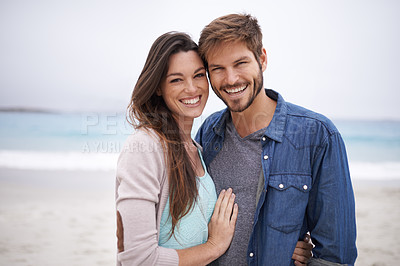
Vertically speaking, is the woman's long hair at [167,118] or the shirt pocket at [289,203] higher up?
the woman's long hair at [167,118]

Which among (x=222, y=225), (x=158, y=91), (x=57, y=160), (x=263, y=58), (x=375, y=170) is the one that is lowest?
(x=57, y=160)

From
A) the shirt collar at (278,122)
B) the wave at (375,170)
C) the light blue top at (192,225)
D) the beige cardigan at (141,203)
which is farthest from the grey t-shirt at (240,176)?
the wave at (375,170)

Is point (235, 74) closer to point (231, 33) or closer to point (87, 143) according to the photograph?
point (231, 33)

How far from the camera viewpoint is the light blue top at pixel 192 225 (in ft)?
6.03

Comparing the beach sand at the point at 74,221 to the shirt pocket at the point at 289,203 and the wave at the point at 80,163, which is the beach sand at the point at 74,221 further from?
the shirt pocket at the point at 289,203

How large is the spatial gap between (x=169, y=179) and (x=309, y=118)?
3.30ft

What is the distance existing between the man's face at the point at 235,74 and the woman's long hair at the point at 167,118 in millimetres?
196

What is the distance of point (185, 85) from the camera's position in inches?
81.0

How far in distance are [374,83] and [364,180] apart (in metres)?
12.6

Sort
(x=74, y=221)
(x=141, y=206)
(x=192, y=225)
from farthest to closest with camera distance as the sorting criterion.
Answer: (x=74, y=221) → (x=192, y=225) → (x=141, y=206)

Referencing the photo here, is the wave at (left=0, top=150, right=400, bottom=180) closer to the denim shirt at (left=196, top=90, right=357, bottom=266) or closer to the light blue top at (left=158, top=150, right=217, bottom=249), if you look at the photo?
the light blue top at (left=158, top=150, right=217, bottom=249)

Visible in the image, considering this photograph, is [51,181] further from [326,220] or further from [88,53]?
[88,53]

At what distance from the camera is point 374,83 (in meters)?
19.6

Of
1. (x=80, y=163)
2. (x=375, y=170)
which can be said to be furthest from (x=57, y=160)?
(x=375, y=170)
